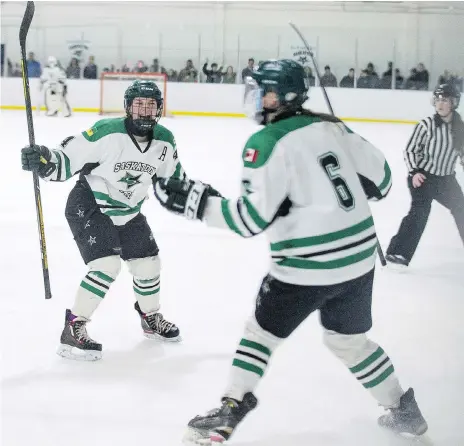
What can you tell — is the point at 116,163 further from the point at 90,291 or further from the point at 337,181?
the point at 337,181

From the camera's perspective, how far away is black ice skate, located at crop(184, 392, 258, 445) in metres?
1.68

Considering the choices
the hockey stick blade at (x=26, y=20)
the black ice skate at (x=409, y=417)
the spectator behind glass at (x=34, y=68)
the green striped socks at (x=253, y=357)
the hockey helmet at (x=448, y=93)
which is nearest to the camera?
the green striped socks at (x=253, y=357)

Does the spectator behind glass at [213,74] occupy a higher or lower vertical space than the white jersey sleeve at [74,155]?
higher

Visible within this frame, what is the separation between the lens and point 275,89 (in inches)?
64.0

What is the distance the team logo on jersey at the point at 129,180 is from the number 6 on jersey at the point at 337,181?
2.80 feet

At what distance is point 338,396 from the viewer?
6.80ft

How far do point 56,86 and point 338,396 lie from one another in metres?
9.68

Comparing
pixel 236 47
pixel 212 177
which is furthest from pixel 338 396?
pixel 236 47

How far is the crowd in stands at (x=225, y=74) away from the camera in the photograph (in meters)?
11.3

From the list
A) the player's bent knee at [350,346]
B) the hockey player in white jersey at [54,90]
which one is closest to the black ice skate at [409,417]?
the player's bent knee at [350,346]

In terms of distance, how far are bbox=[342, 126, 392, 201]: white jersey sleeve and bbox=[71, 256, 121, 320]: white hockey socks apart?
914 mm

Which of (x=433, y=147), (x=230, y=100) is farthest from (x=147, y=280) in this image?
(x=230, y=100)

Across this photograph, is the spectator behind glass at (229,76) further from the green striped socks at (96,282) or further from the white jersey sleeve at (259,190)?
the white jersey sleeve at (259,190)

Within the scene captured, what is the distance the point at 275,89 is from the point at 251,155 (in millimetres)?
163
